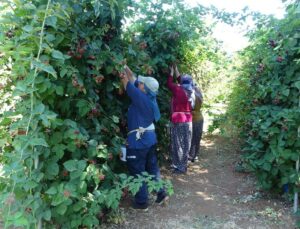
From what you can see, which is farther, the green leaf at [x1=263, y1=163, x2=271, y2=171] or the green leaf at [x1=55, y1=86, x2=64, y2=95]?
the green leaf at [x1=263, y1=163, x2=271, y2=171]

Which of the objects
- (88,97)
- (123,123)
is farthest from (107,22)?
(123,123)

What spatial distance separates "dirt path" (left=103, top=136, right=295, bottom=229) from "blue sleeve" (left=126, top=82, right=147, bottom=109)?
1.30 meters

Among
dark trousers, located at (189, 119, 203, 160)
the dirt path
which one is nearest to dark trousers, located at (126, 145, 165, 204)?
the dirt path

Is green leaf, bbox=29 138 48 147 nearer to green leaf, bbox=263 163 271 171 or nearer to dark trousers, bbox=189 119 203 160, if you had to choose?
green leaf, bbox=263 163 271 171

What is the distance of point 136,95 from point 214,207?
1767mm

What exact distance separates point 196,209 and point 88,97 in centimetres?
210

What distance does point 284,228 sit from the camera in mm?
3854

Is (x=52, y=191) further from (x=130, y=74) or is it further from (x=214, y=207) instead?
(x=214, y=207)

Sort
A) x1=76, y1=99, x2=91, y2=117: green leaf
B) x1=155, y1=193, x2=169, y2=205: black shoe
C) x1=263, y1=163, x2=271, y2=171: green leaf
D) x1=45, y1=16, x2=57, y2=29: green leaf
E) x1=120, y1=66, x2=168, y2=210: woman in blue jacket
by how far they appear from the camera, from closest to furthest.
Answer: x1=45, y1=16, x2=57, y2=29: green leaf < x1=76, y1=99, x2=91, y2=117: green leaf < x1=120, y1=66, x2=168, y2=210: woman in blue jacket < x1=263, y1=163, x2=271, y2=171: green leaf < x1=155, y1=193, x2=169, y2=205: black shoe

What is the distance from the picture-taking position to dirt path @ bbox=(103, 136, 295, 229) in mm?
3951

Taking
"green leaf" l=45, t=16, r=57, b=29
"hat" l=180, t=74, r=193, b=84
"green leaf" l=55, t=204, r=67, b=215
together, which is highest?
"green leaf" l=45, t=16, r=57, b=29

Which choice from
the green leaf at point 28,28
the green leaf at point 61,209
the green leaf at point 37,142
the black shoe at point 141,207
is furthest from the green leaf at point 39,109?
the black shoe at point 141,207

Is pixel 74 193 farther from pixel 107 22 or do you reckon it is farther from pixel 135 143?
pixel 107 22

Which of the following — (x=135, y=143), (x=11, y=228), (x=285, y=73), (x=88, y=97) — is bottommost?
(x=11, y=228)
